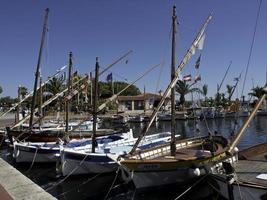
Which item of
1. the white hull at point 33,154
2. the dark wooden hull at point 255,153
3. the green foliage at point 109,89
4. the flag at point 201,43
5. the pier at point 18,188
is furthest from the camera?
the green foliage at point 109,89

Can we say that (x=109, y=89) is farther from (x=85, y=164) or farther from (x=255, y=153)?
(x=255, y=153)

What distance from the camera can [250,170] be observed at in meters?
13.6

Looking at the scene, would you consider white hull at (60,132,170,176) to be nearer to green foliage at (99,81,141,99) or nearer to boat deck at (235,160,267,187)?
boat deck at (235,160,267,187)

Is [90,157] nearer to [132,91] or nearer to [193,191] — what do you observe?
[193,191]

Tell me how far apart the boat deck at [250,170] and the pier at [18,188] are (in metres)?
6.73

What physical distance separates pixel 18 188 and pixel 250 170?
8.68 meters

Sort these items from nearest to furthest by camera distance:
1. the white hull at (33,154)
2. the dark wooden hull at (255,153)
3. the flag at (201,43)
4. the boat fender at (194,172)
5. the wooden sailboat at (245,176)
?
the wooden sailboat at (245,176) → the boat fender at (194,172) → the dark wooden hull at (255,153) → the flag at (201,43) → the white hull at (33,154)

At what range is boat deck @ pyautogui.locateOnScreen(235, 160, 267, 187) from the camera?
12.0 meters

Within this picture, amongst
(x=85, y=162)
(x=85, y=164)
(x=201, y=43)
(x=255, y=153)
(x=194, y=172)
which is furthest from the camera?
(x=85, y=164)

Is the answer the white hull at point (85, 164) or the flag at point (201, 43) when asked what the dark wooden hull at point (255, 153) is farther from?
the white hull at point (85, 164)

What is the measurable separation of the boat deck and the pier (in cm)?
673

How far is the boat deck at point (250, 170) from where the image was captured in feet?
39.4

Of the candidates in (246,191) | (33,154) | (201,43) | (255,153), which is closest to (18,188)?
(246,191)

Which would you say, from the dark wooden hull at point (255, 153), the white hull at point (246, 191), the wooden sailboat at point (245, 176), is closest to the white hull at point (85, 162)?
the dark wooden hull at point (255, 153)
